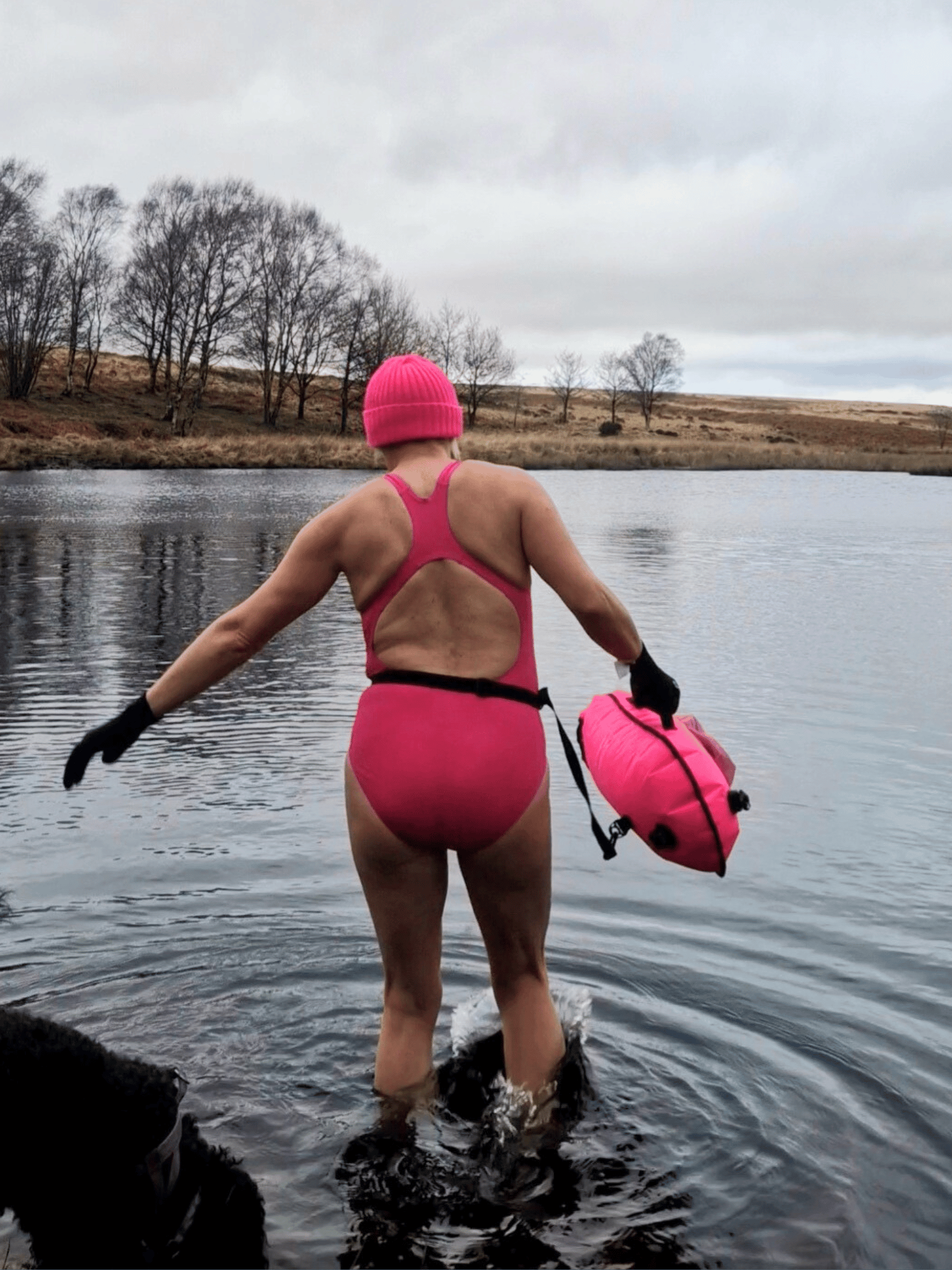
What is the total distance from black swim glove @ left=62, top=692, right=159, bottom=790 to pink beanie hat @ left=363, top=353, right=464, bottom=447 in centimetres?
89

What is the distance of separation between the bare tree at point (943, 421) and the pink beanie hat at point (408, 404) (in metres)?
91.4

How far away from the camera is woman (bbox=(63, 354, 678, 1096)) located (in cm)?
341

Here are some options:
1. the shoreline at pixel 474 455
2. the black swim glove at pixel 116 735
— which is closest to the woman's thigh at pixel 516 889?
the black swim glove at pixel 116 735

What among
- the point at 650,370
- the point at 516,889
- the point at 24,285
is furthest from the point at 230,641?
the point at 650,370

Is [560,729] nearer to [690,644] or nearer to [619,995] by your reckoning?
[619,995]

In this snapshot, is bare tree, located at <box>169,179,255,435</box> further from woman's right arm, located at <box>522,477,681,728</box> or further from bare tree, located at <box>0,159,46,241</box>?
woman's right arm, located at <box>522,477,681,728</box>

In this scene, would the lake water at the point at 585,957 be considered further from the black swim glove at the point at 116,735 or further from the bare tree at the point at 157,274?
the bare tree at the point at 157,274

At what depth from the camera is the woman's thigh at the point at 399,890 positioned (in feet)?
11.5

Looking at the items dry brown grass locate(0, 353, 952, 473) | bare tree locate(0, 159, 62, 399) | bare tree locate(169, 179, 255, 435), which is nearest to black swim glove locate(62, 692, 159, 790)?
dry brown grass locate(0, 353, 952, 473)

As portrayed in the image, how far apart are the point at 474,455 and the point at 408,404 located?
48.0 meters

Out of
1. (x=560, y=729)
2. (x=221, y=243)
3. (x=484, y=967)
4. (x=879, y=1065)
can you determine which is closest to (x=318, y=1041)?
(x=484, y=967)

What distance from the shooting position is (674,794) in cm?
363

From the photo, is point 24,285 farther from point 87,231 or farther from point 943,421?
point 943,421

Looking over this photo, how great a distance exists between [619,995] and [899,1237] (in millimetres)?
1605
